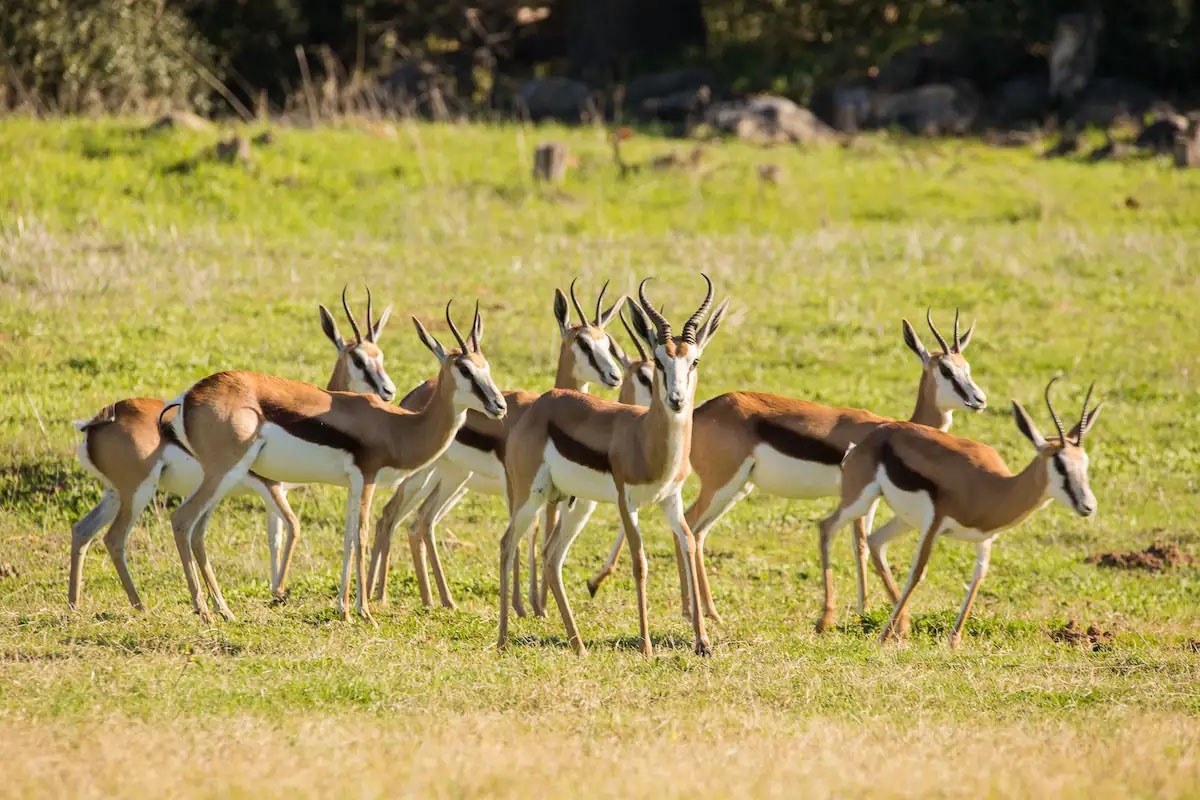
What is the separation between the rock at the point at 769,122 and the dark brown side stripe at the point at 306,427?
17.1 meters

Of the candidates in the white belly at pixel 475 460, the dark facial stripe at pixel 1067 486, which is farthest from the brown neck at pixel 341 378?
the dark facial stripe at pixel 1067 486

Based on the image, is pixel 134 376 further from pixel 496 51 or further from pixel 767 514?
pixel 496 51

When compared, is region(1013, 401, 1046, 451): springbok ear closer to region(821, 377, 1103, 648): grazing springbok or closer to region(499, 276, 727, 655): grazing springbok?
region(821, 377, 1103, 648): grazing springbok

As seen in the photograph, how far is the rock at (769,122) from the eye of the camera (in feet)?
84.5

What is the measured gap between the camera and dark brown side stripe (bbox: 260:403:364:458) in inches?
353

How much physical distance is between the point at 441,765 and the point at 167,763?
3.09 ft

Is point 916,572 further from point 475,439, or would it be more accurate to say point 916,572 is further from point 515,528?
point 475,439

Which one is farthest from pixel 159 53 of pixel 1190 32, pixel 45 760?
pixel 45 760

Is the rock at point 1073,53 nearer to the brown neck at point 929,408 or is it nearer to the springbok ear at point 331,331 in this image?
the brown neck at point 929,408

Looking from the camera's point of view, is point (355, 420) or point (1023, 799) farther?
point (355, 420)

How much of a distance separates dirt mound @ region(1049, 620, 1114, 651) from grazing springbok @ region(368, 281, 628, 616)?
2872 mm

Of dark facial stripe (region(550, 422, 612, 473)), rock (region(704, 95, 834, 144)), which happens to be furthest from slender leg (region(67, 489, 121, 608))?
rock (region(704, 95, 834, 144))

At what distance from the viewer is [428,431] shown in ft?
30.2

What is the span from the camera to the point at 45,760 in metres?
5.91
